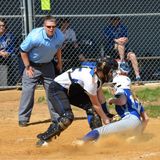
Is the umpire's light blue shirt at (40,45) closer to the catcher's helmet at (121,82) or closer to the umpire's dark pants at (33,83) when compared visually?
the umpire's dark pants at (33,83)

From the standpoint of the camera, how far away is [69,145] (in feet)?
27.3

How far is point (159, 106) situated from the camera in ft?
38.5

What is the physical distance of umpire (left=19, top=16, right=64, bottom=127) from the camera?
9508 mm

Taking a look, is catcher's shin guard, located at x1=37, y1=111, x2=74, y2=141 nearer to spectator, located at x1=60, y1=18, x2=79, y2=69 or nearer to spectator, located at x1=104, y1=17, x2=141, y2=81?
spectator, located at x1=104, y1=17, x2=141, y2=81

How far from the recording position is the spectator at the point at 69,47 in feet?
44.6

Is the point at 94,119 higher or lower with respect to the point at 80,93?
lower

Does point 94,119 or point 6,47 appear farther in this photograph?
point 6,47

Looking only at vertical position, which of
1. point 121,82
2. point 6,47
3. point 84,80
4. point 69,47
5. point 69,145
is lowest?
point 69,47

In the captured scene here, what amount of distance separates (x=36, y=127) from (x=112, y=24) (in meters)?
4.40

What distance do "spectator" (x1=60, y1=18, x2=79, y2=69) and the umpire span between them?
329 cm

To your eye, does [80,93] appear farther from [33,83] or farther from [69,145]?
[33,83]

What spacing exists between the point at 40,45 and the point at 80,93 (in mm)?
1737

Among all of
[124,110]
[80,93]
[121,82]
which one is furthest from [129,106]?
[80,93]

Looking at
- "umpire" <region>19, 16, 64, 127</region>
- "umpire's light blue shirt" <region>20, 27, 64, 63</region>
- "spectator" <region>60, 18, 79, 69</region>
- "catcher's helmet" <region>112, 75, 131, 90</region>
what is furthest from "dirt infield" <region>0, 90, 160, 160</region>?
"spectator" <region>60, 18, 79, 69</region>
